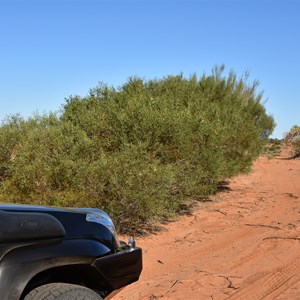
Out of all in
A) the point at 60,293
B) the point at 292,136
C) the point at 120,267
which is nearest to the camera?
the point at 60,293

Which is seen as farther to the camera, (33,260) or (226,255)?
(226,255)

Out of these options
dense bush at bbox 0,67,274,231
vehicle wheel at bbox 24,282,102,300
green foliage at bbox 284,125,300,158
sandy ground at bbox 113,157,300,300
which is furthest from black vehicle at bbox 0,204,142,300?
green foliage at bbox 284,125,300,158

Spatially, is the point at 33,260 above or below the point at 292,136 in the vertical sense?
below

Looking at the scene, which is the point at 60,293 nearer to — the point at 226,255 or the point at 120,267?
the point at 120,267

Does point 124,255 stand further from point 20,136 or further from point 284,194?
point 284,194

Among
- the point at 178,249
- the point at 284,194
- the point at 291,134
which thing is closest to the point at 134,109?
the point at 178,249

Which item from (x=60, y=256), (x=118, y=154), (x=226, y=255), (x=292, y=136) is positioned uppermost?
(x=292, y=136)

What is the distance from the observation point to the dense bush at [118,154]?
942cm

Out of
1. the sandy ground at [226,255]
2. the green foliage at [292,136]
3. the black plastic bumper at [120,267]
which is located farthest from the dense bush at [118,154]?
the green foliage at [292,136]

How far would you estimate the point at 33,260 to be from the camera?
2516 mm

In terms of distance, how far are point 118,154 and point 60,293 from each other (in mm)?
7203

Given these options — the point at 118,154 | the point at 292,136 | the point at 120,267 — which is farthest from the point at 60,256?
the point at 292,136

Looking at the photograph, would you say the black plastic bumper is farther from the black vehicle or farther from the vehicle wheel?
the vehicle wheel

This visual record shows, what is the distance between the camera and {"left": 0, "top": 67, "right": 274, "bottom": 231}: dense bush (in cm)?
942
